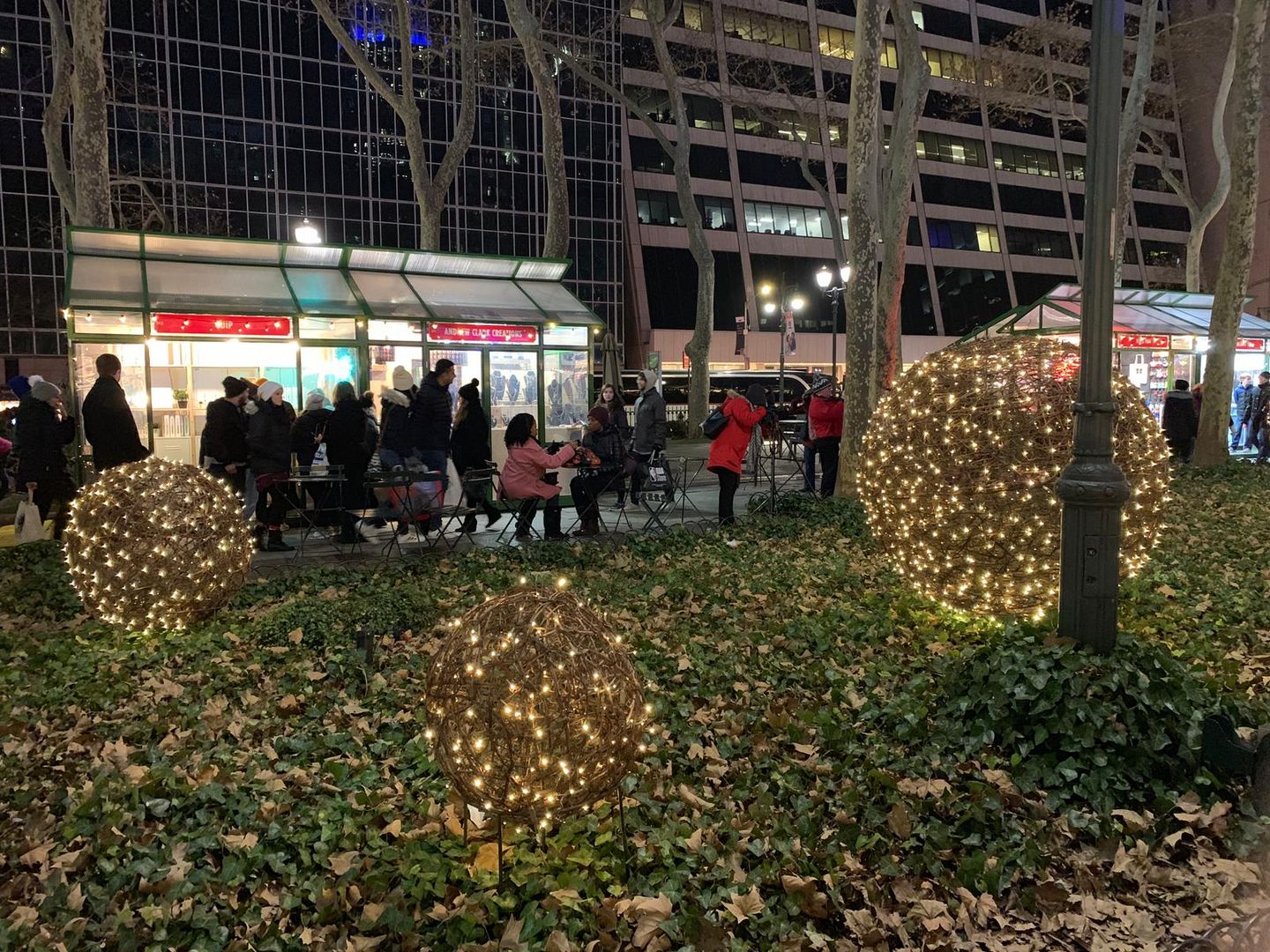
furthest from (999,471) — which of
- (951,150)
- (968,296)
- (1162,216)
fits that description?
(1162,216)

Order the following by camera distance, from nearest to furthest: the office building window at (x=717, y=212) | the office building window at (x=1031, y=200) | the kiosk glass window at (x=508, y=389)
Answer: the kiosk glass window at (x=508, y=389) < the office building window at (x=717, y=212) < the office building window at (x=1031, y=200)

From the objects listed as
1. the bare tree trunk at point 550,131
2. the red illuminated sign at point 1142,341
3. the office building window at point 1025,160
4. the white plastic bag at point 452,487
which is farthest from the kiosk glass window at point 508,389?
the office building window at point 1025,160

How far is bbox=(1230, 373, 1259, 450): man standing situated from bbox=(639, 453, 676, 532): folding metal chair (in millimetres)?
14897

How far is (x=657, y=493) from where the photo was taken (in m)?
14.6

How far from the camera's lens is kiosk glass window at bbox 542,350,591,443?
1457cm

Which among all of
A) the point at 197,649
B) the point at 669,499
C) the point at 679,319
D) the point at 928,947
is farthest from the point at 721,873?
the point at 679,319

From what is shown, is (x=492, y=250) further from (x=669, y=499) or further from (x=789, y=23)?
(x=669, y=499)

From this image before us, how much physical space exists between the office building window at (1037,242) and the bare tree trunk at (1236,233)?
2039 inches

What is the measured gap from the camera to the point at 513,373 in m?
14.3

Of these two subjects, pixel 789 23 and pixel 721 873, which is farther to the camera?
pixel 789 23

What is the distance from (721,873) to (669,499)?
26.8 feet

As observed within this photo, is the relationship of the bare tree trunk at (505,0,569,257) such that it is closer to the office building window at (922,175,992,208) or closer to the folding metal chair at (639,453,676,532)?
the folding metal chair at (639,453,676,532)

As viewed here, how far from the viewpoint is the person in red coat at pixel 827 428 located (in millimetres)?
14312

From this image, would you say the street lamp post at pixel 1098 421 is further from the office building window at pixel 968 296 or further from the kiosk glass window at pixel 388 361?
the office building window at pixel 968 296
